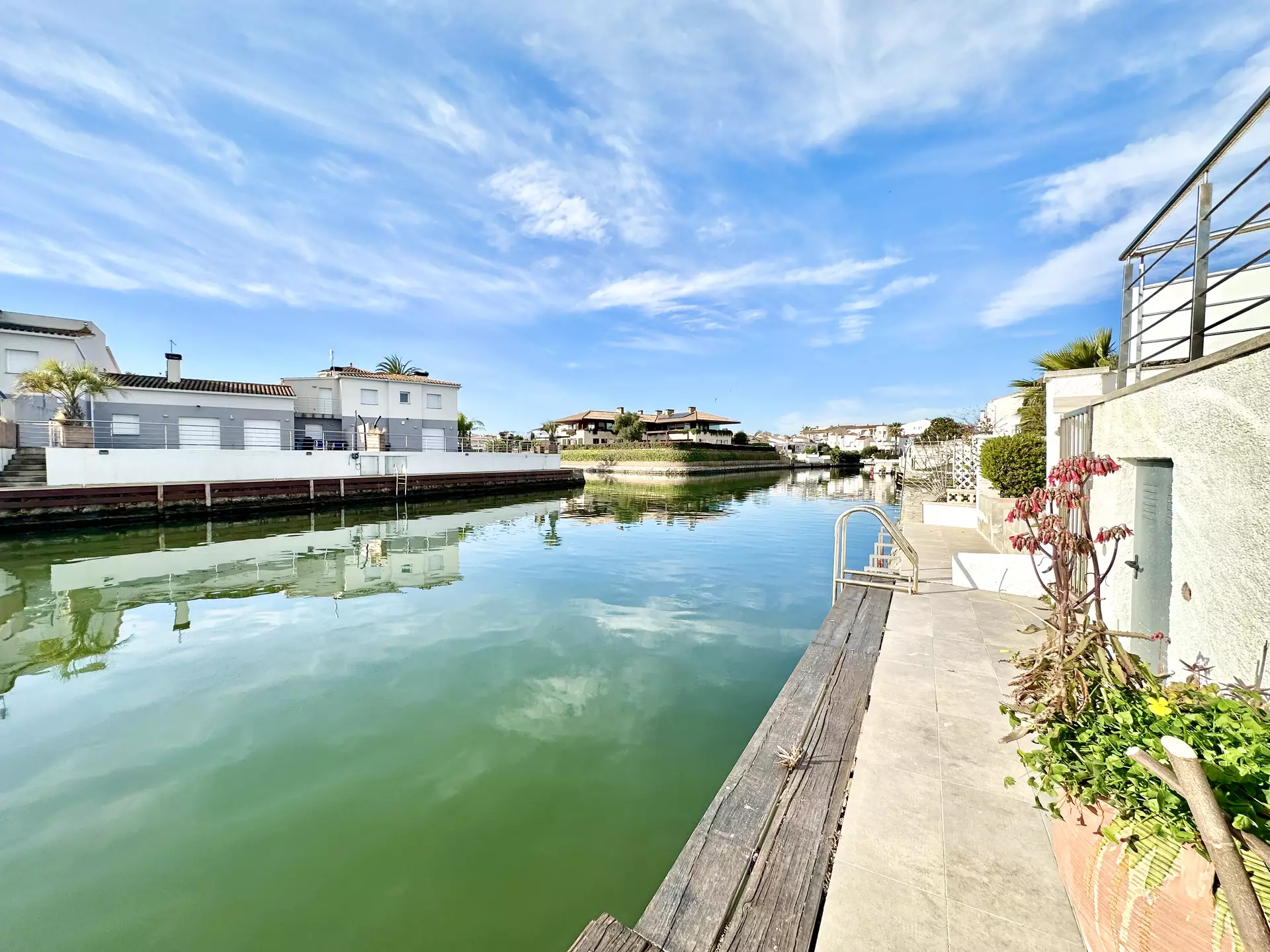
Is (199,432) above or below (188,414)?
below

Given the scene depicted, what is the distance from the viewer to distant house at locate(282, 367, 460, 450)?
99.8ft

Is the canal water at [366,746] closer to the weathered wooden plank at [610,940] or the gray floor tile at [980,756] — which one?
the weathered wooden plank at [610,940]

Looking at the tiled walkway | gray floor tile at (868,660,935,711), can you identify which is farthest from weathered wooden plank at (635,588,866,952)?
gray floor tile at (868,660,935,711)

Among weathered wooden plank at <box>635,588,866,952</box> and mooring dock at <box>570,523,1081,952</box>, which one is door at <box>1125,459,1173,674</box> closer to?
mooring dock at <box>570,523,1081,952</box>

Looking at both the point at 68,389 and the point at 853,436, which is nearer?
→ the point at 68,389

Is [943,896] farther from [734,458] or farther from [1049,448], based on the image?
[734,458]

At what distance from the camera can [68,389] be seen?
20016mm

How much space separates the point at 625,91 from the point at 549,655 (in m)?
19.6

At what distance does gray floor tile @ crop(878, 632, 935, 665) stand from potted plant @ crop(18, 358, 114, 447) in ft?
90.9

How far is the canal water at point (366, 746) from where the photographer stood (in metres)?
2.78

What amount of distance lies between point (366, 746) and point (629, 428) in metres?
54.5

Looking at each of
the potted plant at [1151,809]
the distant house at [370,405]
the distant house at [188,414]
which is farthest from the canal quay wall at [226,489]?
the potted plant at [1151,809]

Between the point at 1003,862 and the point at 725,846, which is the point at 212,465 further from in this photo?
the point at 1003,862

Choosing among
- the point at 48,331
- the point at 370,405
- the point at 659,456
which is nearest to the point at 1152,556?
the point at 370,405
